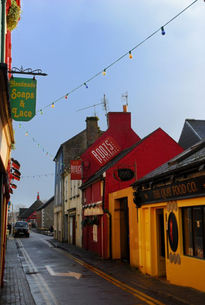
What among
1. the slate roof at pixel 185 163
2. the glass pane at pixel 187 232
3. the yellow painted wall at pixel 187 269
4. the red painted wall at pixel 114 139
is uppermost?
the red painted wall at pixel 114 139

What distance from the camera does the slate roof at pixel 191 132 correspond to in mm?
31019

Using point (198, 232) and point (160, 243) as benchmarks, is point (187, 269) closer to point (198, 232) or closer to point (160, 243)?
point (198, 232)

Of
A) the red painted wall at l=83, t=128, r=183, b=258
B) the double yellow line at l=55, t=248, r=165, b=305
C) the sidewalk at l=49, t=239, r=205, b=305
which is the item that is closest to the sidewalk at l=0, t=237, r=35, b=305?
the double yellow line at l=55, t=248, r=165, b=305

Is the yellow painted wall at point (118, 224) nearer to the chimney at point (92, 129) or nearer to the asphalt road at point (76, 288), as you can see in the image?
the asphalt road at point (76, 288)

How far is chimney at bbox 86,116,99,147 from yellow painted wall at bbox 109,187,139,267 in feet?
46.1

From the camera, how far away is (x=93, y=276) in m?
13.3

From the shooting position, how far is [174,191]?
1138cm

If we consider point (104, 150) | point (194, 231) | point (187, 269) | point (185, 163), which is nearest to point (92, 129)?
point (104, 150)

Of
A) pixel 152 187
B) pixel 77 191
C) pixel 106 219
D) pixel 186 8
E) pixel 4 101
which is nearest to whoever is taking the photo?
pixel 4 101

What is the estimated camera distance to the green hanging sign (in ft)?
33.0

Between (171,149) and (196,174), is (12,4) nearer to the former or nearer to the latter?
(196,174)

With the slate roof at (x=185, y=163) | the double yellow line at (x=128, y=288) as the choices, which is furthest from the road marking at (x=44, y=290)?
the slate roof at (x=185, y=163)

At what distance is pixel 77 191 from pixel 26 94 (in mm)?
20786

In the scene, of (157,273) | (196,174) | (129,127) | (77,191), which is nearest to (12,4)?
(196,174)
